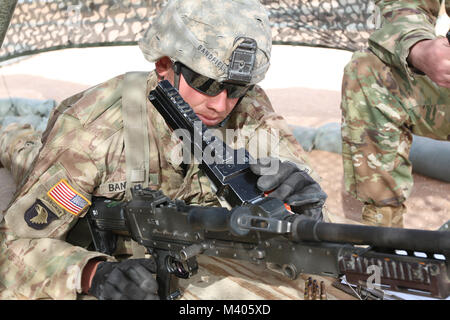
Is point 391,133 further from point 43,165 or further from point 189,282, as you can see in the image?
point 43,165

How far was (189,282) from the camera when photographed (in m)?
2.58

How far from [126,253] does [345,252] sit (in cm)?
139

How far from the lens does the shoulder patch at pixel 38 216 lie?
245 centimetres

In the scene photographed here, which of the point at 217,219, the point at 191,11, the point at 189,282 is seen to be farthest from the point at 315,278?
the point at 191,11

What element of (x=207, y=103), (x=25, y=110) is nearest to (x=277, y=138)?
(x=207, y=103)

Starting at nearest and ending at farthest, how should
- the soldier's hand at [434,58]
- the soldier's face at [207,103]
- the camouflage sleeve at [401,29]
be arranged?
the soldier's face at [207,103]
the soldier's hand at [434,58]
the camouflage sleeve at [401,29]

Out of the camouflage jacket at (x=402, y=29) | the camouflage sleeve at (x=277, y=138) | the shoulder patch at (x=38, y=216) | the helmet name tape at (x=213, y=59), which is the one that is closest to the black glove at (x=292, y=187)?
the helmet name tape at (x=213, y=59)

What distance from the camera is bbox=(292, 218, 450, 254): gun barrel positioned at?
1.56 metres

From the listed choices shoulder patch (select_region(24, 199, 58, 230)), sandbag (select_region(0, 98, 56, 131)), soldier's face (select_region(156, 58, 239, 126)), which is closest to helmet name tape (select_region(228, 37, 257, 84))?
soldier's face (select_region(156, 58, 239, 126))

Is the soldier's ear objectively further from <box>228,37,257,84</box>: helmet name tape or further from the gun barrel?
the gun barrel

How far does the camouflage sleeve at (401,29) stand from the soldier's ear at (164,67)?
1625mm

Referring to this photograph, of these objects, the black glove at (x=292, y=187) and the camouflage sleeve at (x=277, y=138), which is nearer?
the black glove at (x=292, y=187)

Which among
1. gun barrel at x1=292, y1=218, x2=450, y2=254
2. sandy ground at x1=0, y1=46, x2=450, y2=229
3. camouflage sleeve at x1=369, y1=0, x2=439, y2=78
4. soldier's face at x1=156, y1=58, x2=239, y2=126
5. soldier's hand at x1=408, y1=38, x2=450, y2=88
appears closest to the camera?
gun barrel at x1=292, y1=218, x2=450, y2=254

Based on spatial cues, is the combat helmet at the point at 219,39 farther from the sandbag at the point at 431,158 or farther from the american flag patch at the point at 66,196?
the sandbag at the point at 431,158
